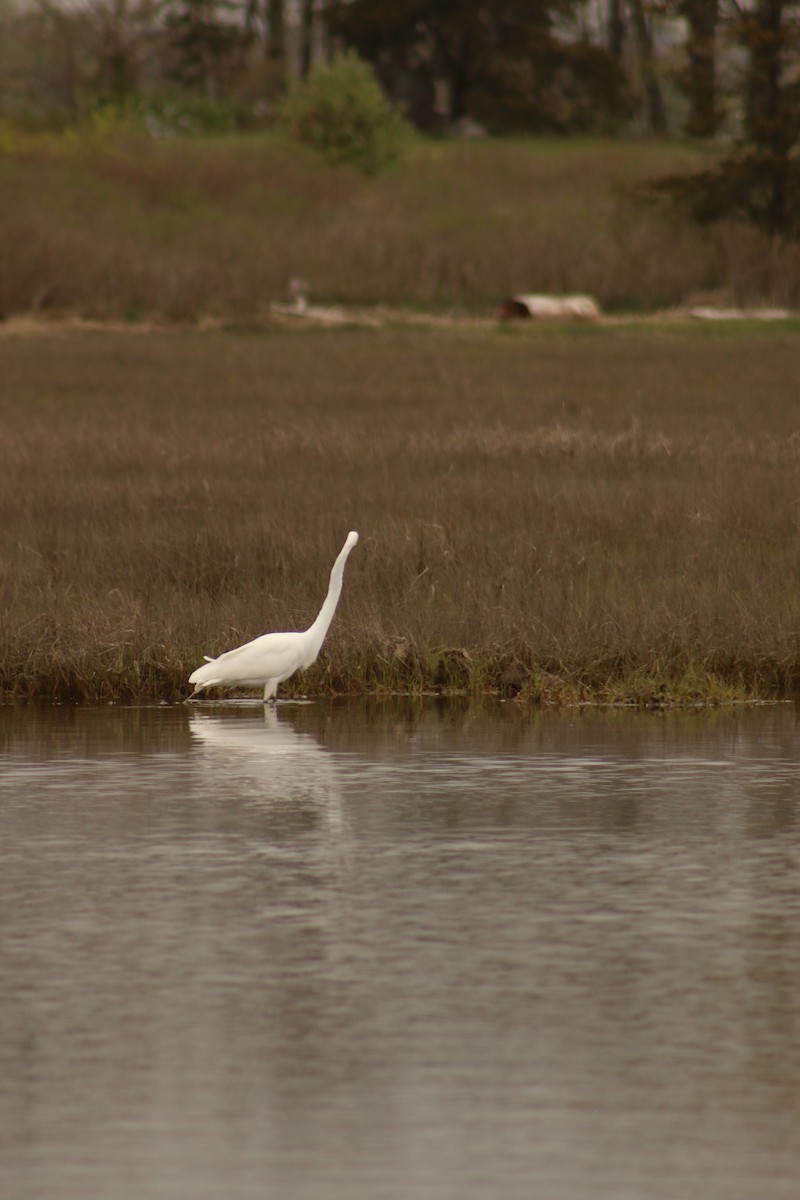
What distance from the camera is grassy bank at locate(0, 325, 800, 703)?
13.6 m

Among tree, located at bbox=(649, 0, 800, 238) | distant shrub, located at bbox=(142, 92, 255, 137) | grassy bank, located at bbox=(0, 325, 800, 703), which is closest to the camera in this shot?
grassy bank, located at bbox=(0, 325, 800, 703)

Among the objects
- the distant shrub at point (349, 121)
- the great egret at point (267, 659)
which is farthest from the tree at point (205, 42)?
the great egret at point (267, 659)

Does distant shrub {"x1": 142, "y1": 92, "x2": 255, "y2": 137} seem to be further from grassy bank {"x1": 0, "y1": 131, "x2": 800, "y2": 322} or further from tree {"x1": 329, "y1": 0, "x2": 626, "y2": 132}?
grassy bank {"x1": 0, "y1": 131, "x2": 800, "y2": 322}

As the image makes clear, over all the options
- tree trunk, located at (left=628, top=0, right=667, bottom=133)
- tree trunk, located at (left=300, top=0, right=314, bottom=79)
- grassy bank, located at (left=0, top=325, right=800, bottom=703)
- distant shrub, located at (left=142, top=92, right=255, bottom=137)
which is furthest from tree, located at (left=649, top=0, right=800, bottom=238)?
tree trunk, located at (left=300, top=0, right=314, bottom=79)

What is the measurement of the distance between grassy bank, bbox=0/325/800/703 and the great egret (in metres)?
1.03

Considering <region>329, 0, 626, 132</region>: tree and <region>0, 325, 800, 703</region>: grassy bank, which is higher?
<region>329, 0, 626, 132</region>: tree

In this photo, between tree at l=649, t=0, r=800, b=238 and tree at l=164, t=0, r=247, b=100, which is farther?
tree at l=164, t=0, r=247, b=100

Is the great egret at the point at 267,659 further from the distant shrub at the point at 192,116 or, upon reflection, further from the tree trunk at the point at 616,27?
the tree trunk at the point at 616,27

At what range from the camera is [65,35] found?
82500 millimetres

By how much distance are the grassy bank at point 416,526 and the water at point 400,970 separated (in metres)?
1.94

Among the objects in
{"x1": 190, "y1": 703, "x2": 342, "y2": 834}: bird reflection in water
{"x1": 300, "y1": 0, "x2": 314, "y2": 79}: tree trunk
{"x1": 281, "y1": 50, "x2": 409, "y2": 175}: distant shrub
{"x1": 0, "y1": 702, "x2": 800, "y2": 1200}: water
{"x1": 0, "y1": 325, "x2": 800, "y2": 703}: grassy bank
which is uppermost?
{"x1": 300, "y1": 0, "x2": 314, "y2": 79}: tree trunk

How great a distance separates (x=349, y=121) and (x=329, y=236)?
983 centimetres

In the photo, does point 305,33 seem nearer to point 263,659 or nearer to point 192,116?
point 192,116

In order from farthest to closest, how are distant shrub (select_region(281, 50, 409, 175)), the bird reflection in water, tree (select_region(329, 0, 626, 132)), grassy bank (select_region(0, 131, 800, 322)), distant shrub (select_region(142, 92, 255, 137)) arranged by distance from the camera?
1. tree (select_region(329, 0, 626, 132))
2. distant shrub (select_region(142, 92, 255, 137))
3. distant shrub (select_region(281, 50, 409, 175))
4. grassy bank (select_region(0, 131, 800, 322))
5. the bird reflection in water
